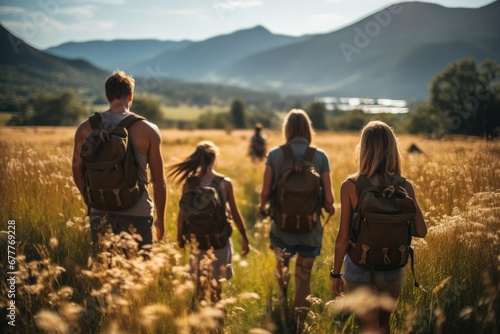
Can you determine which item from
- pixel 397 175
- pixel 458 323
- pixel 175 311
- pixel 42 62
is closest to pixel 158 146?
pixel 175 311

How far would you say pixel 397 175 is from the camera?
8.00 ft

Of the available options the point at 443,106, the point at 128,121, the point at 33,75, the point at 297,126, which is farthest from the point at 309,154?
the point at 33,75

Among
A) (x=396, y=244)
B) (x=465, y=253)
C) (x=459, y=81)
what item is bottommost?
(x=465, y=253)

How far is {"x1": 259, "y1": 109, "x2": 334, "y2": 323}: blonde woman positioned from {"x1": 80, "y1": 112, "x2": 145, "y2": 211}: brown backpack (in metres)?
1.45

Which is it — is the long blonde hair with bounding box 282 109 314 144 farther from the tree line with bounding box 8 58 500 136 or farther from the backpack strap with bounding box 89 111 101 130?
the tree line with bounding box 8 58 500 136

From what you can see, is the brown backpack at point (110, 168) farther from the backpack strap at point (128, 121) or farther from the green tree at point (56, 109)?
the green tree at point (56, 109)

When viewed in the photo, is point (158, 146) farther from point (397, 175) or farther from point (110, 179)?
point (397, 175)

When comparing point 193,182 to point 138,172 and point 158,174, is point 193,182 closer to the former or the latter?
point 158,174

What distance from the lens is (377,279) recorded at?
7.74ft

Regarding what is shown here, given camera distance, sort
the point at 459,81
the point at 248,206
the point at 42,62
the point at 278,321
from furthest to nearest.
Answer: the point at 42,62, the point at 459,81, the point at 248,206, the point at 278,321

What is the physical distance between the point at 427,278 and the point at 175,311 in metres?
2.29

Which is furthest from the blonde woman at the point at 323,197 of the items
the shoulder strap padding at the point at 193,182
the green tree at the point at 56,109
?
the green tree at the point at 56,109

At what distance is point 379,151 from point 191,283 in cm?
159

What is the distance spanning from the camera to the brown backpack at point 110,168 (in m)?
2.79
